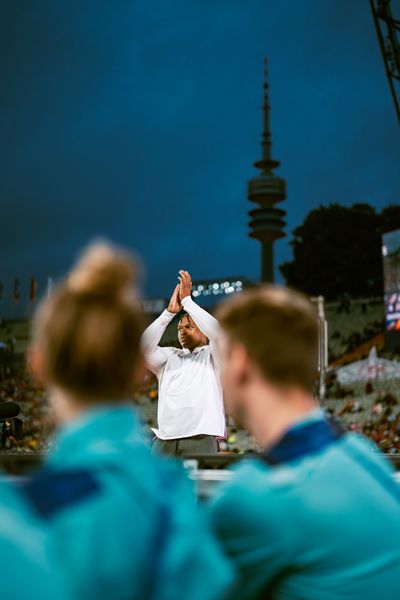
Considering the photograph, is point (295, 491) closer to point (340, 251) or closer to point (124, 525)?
point (124, 525)

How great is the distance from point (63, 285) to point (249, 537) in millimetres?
602

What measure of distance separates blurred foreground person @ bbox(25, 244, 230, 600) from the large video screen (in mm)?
22227

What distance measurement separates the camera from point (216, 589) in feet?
4.21

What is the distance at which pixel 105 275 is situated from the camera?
144cm

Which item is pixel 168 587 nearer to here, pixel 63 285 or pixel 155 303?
pixel 63 285

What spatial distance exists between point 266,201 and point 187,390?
6630cm

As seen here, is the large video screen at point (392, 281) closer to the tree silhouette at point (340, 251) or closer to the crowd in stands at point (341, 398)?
the crowd in stands at point (341, 398)

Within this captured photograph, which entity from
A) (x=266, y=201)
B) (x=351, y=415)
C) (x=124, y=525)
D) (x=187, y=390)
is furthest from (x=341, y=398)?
(x=266, y=201)

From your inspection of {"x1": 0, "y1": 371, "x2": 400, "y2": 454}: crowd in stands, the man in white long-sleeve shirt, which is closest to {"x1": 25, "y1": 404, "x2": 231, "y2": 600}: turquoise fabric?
the man in white long-sleeve shirt

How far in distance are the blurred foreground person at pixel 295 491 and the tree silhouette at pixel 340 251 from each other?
1650 inches

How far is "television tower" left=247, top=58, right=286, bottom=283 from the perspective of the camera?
69312 mm

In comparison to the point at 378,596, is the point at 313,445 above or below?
above

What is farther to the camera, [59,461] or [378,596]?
[378,596]

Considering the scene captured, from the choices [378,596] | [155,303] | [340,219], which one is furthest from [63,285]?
[155,303]
